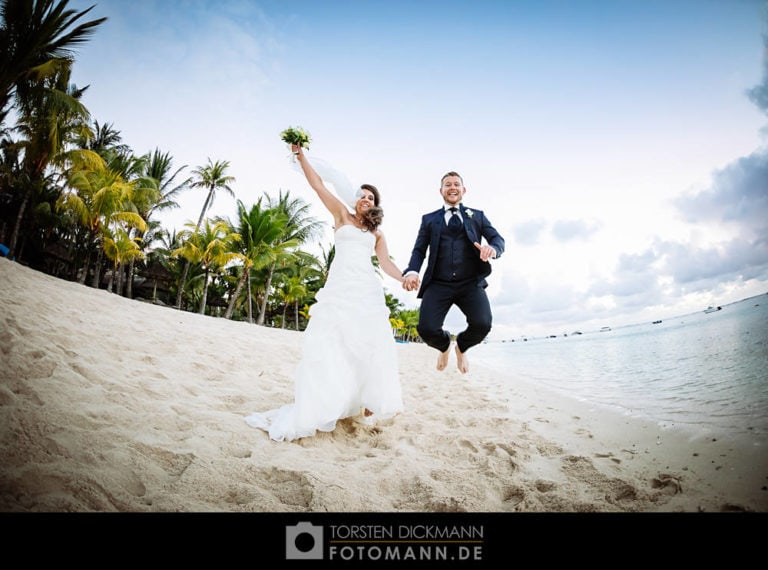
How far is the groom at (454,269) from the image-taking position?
3805 mm

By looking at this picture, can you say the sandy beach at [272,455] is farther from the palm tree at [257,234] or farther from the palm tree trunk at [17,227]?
the palm tree at [257,234]

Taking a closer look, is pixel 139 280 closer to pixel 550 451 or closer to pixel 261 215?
pixel 261 215

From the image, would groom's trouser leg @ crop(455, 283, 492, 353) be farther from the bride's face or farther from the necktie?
the bride's face

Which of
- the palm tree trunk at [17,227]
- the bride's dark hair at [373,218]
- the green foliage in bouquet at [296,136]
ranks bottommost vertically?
the bride's dark hair at [373,218]

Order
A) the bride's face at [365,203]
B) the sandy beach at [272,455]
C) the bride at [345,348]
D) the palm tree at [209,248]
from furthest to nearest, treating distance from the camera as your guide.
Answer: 1. the palm tree at [209,248]
2. the bride's face at [365,203]
3. the bride at [345,348]
4. the sandy beach at [272,455]

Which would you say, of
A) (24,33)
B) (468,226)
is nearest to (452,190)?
(468,226)

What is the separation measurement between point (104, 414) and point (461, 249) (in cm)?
372

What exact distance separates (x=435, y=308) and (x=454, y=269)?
1.81ft

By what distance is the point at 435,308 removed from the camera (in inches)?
151

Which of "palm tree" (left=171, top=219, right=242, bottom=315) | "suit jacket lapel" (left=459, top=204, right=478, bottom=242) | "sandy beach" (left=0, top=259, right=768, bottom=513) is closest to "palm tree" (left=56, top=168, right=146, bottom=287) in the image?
"palm tree" (left=171, top=219, right=242, bottom=315)
